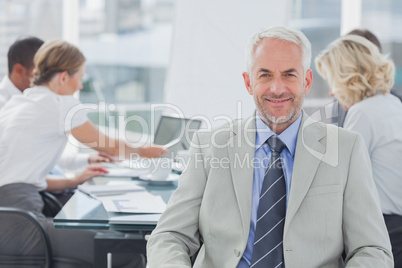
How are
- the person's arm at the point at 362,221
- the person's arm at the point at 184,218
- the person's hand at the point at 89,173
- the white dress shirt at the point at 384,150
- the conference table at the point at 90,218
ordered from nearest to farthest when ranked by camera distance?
the person's arm at the point at 362,221 → the person's arm at the point at 184,218 → the conference table at the point at 90,218 → the white dress shirt at the point at 384,150 → the person's hand at the point at 89,173

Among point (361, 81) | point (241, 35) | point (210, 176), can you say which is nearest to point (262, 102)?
point (210, 176)

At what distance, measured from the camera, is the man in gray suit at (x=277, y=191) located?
1.37 meters

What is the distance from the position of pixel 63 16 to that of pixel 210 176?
362 cm

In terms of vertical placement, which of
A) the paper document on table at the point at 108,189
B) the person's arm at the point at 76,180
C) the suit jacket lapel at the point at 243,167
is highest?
the suit jacket lapel at the point at 243,167

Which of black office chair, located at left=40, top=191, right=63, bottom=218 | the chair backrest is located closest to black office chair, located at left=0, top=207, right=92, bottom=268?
the chair backrest

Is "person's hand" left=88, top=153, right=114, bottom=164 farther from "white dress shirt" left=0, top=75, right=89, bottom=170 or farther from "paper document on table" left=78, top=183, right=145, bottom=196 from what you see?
"paper document on table" left=78, top=183, right=145, bottom=196

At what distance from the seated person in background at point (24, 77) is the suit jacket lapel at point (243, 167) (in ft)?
4.63

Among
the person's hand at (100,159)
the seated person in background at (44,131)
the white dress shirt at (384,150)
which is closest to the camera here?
the white dress shirt at (384,150)

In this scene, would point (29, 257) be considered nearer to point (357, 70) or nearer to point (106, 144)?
point (106, 144)

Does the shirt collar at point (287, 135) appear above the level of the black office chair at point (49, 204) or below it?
above

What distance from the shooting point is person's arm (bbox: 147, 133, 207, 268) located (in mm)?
1430

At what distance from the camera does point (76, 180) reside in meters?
2.53

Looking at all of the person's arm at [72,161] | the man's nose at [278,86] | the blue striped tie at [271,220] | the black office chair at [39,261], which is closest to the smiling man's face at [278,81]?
the man's nose at [278,86]

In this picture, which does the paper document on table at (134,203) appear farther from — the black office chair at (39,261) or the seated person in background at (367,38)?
the seated person in background at (367,38)
